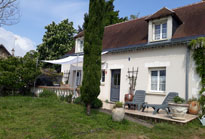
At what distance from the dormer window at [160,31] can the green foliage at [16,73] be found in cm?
865

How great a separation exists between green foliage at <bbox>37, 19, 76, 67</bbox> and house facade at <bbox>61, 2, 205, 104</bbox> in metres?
11.8

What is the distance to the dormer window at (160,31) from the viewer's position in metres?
10.2

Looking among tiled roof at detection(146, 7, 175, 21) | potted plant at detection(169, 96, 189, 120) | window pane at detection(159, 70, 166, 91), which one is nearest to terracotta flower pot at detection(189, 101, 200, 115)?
potted plant at detection(169, 96, 189, 120)

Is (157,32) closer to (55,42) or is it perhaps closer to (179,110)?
(179,110)

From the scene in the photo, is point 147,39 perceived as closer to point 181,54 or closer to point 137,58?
point 137,58

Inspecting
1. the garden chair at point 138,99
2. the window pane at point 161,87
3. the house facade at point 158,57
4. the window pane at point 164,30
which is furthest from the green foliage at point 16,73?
the window pane at point 164,30

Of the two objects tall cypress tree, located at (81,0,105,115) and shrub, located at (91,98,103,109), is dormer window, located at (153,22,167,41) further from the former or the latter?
shrub, located at (91,98,103,109)

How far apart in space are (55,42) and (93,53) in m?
18.2

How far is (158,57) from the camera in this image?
9.77 metres

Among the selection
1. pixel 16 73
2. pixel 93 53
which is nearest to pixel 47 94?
pixel 16 73

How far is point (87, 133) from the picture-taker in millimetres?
5027

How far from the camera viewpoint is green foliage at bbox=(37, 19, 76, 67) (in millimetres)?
23234

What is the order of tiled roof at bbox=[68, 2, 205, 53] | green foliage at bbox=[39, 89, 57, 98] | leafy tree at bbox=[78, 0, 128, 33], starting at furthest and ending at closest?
green foliage at bbox=[39, 89, 57, 98] → tiled roof at bbox=[68, 2, 205, 53] → leafy tree at bbox=[78, 0, 128, 33]

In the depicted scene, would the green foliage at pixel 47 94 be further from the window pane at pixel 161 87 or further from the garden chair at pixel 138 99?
the window pane at pixel 161 87
